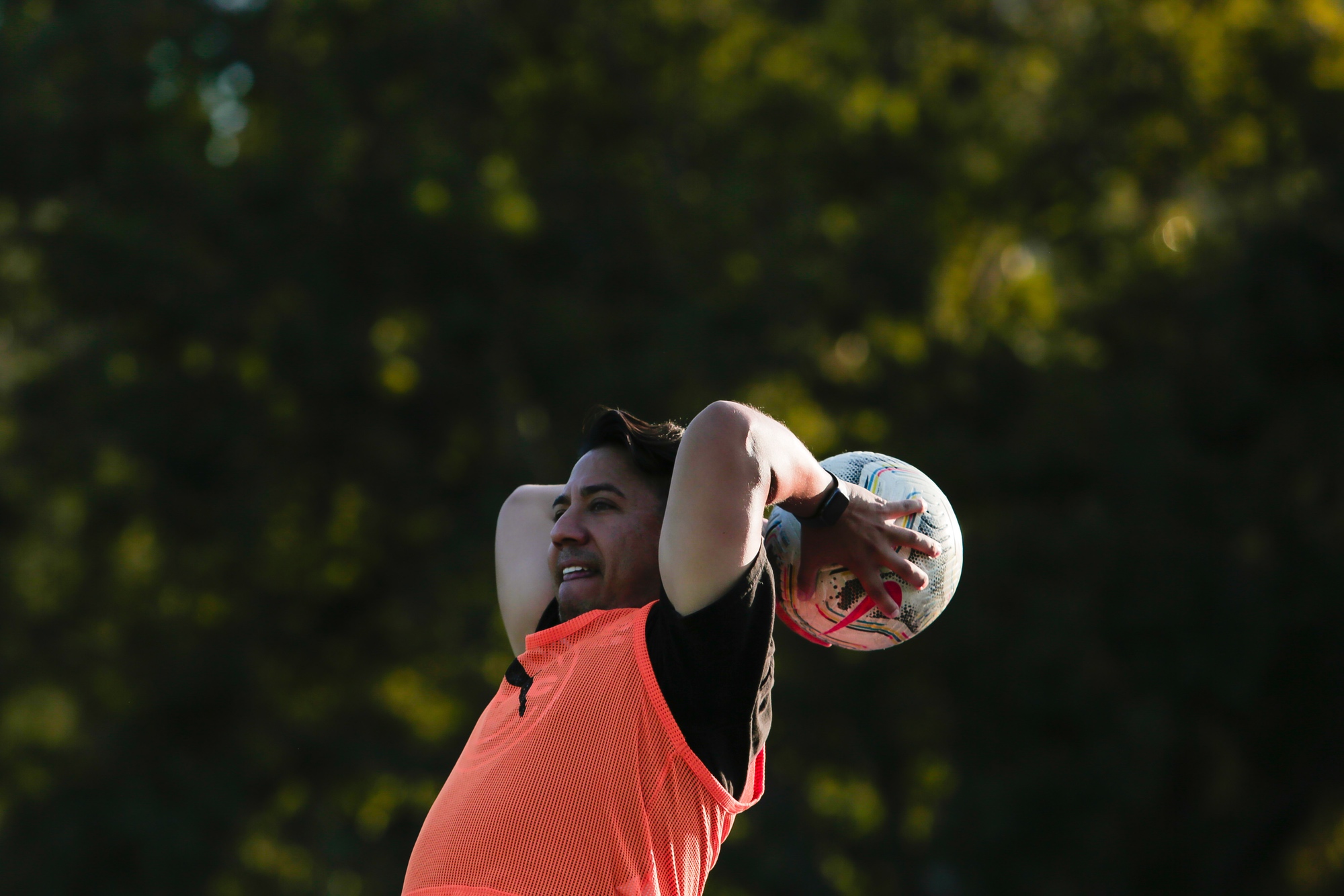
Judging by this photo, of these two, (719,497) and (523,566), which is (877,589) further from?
(523,566)

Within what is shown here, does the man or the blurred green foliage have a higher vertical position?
the man

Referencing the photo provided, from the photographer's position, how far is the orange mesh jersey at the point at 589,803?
2881 millimetres

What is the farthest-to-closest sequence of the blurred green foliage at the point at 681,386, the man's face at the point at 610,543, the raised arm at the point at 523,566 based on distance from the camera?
1. the blurred green foliage at the point at 681,386
2. the raised arm at the point at 523,566
3. the man's face at the point at 610,543

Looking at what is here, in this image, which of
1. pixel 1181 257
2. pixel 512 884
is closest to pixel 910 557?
pixel 512 884

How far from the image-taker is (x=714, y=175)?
1595 centimetres

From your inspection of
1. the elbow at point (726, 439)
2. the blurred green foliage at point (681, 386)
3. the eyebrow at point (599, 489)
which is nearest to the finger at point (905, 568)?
the elbow at point (726, 439)

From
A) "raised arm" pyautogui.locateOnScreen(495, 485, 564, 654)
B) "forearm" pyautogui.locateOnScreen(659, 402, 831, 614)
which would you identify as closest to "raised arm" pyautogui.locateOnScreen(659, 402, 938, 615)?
"forearm" pyautogui.locateOnScreen(659, 402, 831, 614)

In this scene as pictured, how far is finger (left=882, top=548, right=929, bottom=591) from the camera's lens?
10.5 ft

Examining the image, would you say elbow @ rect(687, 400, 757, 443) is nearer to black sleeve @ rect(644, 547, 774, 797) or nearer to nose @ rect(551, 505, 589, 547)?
black sleeve @ rect(644, 547, 774, 797)

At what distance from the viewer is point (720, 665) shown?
2.88 m

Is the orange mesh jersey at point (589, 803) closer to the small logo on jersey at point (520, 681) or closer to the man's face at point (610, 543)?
the small logo on jersey at point (520, 681)

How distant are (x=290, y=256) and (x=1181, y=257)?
886 cm

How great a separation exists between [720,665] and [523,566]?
108cm

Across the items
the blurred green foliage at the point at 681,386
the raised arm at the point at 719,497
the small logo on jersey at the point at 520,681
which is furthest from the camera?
the blurred green foliage at the point at 681,386
